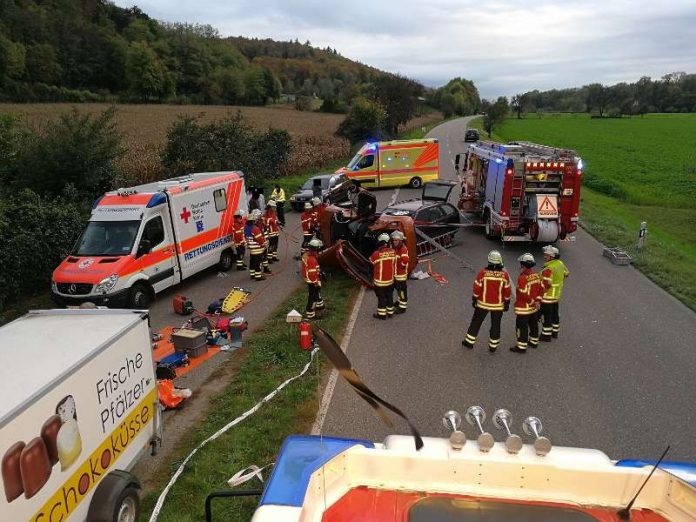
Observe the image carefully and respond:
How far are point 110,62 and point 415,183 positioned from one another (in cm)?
5523

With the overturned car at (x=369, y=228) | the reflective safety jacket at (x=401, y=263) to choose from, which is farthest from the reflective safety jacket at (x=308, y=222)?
the reflective safety jacket at (x=401, y=263)

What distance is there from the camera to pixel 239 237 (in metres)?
14.4

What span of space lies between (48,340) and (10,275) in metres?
7.93

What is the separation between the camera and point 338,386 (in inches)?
316

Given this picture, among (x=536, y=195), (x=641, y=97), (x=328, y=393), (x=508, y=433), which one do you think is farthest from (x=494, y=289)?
(x=641, y=97)

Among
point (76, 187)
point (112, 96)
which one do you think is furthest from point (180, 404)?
point (112, 96)

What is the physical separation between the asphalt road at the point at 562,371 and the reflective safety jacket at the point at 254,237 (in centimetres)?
315

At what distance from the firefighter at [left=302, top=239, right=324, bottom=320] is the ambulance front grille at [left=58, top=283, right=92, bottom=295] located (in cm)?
439

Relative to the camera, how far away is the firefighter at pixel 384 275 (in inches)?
409

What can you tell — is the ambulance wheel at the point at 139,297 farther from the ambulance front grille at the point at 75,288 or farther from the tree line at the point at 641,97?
the tree line at the point at 641,97

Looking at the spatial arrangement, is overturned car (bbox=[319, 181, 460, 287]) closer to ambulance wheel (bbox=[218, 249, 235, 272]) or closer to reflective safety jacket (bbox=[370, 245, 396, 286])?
reflective safety jacket (bbox=[370, 245, 396, 286])

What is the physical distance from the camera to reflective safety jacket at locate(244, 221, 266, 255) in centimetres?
1294

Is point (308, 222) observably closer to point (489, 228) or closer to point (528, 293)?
point (489, 228)

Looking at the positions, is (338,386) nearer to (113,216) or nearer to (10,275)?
(113,216)
